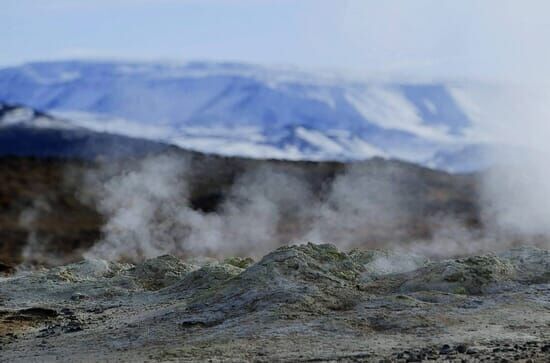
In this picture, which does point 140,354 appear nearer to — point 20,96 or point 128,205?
point 128,205

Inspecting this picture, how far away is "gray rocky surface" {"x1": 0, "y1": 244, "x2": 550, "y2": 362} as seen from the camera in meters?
9.71

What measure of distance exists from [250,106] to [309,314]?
398 ft

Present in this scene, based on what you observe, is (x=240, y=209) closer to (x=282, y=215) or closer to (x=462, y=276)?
(x=282, y=215)

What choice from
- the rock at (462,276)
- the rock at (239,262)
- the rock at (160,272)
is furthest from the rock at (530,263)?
the rock at (160,272)

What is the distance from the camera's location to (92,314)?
41.7ft

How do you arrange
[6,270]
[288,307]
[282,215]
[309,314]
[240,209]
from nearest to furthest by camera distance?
[309,314], [288,307], [6,270], [240,209], [282,215]

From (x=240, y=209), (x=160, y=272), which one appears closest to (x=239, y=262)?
(x=160, y=272)

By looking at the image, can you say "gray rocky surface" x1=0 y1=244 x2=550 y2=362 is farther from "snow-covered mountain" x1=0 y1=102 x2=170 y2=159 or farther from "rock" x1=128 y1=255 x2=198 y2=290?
"snow-covered mountain" x1=0 y1=102 x2=170 y2=159

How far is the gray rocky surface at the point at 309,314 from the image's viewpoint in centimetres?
971

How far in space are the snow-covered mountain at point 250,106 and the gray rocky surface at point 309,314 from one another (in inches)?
3673

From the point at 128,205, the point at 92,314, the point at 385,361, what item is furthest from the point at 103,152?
the point at 385,361

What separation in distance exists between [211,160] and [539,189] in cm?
1919

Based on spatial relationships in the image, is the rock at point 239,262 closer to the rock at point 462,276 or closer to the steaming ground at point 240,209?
the rock at point 462,276

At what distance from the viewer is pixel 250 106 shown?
5182 inches
